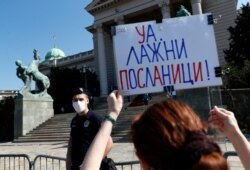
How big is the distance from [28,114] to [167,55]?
22.1m

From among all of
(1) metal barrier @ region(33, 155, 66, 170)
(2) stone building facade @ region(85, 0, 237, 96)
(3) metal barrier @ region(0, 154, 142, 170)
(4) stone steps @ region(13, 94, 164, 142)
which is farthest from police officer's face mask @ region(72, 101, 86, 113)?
(2) stone building facade @ region(85, 0, 237, 96)

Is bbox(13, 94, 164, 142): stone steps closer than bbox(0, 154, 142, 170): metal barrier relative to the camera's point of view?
No

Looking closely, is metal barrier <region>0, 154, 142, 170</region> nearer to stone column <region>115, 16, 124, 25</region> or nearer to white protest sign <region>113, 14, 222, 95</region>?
white protest sign <region>113, 14, 222, 95</region>

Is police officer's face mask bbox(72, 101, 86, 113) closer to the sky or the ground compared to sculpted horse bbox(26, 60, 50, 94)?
closer to the ground

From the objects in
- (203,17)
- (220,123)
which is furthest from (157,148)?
(203,17)

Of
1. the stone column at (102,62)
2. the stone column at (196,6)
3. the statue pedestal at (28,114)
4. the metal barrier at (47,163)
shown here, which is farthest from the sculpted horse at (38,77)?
the stone column at (196,6)

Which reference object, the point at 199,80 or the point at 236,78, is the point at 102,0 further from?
the point at 199,80

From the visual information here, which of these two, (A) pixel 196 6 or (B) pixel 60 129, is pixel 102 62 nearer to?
(A) pixel 196 6

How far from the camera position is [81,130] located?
393 cm

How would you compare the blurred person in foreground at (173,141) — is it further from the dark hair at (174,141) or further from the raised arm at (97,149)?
the raised arm at (97,149)

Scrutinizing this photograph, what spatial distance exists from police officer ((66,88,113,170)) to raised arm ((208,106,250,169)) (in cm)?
235

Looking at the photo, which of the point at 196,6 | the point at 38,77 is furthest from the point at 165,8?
the point at 38,77

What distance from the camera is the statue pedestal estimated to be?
24141mm

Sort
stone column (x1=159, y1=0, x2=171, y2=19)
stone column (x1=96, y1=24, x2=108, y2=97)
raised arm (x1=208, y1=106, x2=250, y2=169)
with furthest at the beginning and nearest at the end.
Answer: stone column (x1=96, y1=24, x2=108, y2=97) → stone column (x1=159, y1=0, x2=171, y2=19) → raised arm (x1=208, y1=106, x2=250, y2=169)
